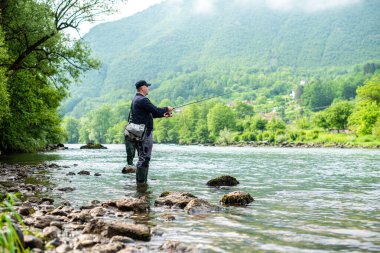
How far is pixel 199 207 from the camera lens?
361 inches

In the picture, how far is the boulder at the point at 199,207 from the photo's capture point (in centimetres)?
901

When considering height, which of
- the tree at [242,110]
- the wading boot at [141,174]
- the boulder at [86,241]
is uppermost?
the tree at [242,110]

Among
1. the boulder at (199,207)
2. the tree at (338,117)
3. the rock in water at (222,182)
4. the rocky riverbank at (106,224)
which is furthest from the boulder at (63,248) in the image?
the tree at (338,117)

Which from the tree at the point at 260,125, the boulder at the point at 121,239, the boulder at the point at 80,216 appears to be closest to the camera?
the boulder at the point at 121,239

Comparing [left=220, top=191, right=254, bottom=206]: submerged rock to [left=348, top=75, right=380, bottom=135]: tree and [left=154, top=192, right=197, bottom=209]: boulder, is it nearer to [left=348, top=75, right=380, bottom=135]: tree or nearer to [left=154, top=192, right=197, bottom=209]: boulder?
[left=154, top=192, right=197, bottom=209]: boulder

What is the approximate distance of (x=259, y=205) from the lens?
391 inches

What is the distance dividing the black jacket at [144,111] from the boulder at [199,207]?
158 inches

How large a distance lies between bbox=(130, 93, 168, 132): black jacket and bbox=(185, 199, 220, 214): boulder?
13.2ft

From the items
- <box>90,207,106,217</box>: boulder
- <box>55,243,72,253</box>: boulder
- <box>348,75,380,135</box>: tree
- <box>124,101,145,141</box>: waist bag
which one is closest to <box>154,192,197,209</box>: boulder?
<box>90,207,106,217</box>: boulder

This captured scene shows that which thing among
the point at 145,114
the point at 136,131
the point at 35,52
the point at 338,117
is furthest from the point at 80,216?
the point at 338,117

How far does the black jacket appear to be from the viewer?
41.7ft

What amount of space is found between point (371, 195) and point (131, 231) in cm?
767

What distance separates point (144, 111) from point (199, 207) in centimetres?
459

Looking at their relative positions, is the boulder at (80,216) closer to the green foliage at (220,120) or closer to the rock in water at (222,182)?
the rock in water at (222,182)
